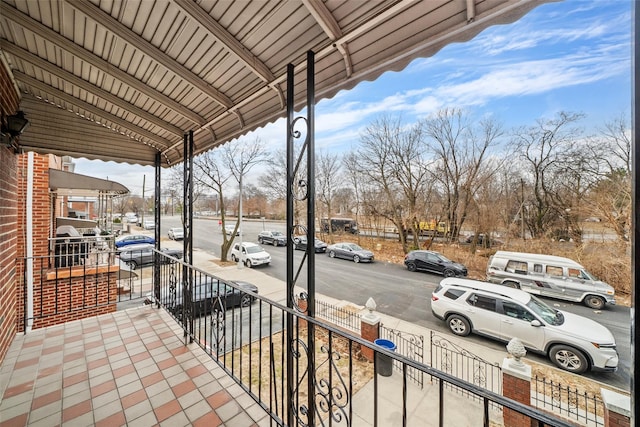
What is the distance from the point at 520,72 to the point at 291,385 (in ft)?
28.1

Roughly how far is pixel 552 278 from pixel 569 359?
1.58 metres

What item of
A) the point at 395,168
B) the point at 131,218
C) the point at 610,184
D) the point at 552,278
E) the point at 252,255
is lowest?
the point at 252,255

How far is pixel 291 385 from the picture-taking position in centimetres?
142

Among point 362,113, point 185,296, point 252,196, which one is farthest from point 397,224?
point 185,296

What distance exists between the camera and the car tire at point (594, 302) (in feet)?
14.6

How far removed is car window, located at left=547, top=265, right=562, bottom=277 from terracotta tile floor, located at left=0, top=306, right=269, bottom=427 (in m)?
6.12

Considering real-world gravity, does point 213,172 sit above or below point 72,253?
above

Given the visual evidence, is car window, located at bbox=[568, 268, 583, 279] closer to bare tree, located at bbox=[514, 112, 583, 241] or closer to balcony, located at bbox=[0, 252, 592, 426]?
bare tree, located at bbox=[514, 112, 583, 241]

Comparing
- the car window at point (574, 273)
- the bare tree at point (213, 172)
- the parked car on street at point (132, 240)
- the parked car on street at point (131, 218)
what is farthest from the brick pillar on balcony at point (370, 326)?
the parked car on street at point (131, 218)

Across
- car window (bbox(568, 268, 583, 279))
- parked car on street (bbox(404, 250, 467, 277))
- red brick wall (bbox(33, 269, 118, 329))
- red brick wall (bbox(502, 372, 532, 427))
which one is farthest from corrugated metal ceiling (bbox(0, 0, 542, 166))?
parked car on street (bbox(404, 250, 467, 277))

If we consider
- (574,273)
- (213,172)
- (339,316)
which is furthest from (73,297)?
(574,273)

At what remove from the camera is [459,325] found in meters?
5.07

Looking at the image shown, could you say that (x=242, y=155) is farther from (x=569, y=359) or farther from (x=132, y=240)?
(x=569, y=359)

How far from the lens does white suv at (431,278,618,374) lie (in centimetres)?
373
